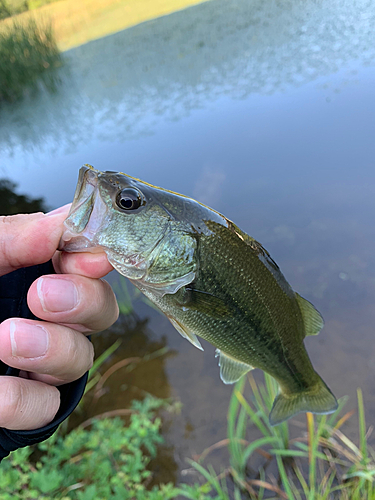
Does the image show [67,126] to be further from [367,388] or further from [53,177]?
[367,388]

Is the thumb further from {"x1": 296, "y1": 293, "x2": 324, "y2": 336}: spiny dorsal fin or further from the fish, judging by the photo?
{"x1": 296, "y1": 293, "x2": 324, "y2": 336}: spiny dorsal fin

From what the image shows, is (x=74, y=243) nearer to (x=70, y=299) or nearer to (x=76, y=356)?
(x=70, y=299)

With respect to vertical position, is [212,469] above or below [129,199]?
below

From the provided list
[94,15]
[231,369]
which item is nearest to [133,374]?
[231,369]

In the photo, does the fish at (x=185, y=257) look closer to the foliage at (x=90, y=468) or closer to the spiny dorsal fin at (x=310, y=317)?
the spiny dorsal fin at (x=310, y=317)

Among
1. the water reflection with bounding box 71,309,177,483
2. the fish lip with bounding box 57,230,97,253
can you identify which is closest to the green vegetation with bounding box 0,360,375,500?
the water reflection with bounding box 71,309,177,483

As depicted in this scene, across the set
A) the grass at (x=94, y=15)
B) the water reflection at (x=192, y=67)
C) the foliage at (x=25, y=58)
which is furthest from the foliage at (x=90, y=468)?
the grass at (x=94, y=15)
